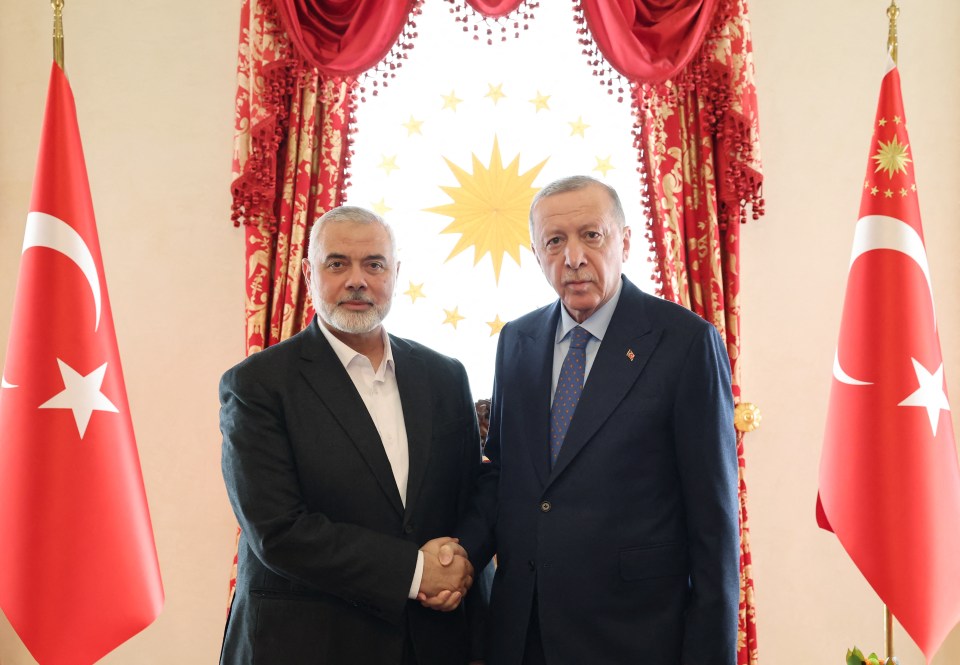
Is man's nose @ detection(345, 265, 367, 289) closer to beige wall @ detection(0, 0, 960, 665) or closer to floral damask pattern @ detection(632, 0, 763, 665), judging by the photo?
beige wall @ detection(0, 0, 960, 665)

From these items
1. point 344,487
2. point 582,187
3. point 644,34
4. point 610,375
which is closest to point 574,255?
point 582,187

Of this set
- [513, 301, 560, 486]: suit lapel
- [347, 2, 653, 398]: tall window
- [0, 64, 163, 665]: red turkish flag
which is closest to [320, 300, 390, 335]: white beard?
[513, 301, 560, 486]: suit lapel

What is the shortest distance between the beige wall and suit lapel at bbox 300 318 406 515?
1116 millimetres

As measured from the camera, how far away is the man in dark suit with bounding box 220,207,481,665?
1.79 m

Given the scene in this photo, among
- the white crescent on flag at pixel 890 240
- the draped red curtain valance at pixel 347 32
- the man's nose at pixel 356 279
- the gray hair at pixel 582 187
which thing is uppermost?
the draped red curtain valance at pixel 347 32

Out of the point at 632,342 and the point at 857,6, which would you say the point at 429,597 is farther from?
the point at 857,6

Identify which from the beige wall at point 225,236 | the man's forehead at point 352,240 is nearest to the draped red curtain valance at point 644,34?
the beige wall at point 225,236

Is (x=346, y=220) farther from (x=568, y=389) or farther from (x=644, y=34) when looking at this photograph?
(x=644, y=34)

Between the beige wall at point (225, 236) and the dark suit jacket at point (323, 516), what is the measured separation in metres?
1.09

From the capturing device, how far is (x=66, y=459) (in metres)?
2.09

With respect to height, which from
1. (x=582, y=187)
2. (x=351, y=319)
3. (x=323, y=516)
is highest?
(x=582, y=187)

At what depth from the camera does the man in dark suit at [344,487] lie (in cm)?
179

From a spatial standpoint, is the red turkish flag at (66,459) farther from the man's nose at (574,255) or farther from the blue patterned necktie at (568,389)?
the man's nose at (574,255)

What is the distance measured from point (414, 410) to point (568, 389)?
390mm
